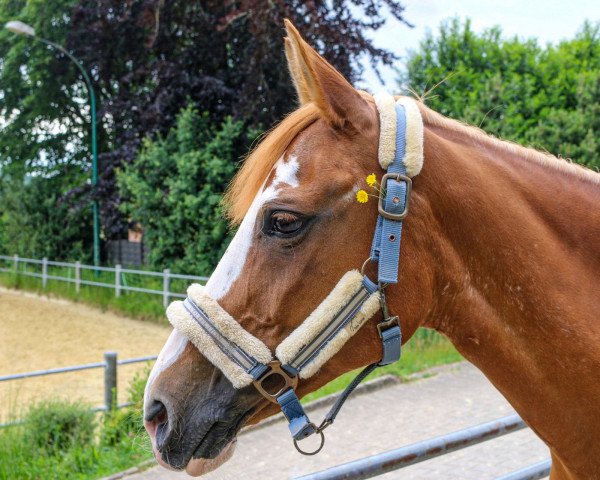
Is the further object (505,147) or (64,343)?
(64,343)

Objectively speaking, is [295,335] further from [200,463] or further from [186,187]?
[186,187]

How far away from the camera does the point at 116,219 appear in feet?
47.5

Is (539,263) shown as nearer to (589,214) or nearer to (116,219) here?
(589,214)

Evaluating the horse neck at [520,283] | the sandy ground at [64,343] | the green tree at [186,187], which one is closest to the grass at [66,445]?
the sandy ground at [64,343]

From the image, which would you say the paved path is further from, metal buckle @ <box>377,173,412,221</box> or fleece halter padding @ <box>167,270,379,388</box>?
metal buckle @ <box>377,173,412,221</box>

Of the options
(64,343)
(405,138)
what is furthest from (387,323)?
(64,343)

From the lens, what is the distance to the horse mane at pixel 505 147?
1.74 m

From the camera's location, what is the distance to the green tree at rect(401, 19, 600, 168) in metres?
10.5

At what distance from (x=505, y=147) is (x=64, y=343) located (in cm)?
1042

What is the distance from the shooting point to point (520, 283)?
159cm

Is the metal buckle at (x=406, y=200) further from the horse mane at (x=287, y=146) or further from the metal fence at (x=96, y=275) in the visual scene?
the metal fence at (x=96, y=275)

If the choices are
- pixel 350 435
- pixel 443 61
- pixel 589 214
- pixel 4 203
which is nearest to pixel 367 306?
pixel 589 214

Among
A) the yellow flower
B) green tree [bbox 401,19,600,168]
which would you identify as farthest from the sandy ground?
green tree [bbox 401,19,600,168]

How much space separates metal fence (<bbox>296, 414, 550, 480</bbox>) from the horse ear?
41.7 inches
